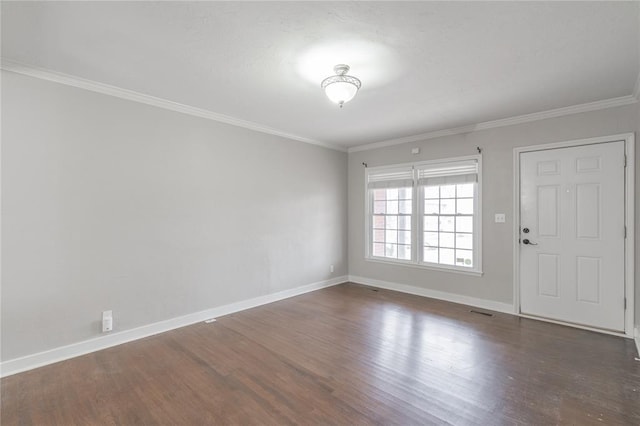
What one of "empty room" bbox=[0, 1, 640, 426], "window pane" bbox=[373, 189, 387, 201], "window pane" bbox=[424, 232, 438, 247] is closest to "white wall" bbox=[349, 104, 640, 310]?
"empty room" bbox=[0, 1, 640, 426]

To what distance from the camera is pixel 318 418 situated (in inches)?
79.7

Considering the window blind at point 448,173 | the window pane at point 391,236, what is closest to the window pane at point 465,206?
the window blind at point 448,173

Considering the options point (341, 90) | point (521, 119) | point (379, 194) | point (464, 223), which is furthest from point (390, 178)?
point (341, 90)

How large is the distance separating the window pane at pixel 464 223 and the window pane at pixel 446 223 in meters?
0.09

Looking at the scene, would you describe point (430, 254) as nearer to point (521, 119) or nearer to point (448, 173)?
point (448, 173)

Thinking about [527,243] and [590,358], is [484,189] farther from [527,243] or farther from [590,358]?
[590,358]

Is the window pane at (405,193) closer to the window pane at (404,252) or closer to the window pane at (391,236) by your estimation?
the window pane at (391,236)

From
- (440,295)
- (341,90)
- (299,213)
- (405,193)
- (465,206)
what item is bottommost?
(440,295)

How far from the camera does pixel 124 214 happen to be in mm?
3230

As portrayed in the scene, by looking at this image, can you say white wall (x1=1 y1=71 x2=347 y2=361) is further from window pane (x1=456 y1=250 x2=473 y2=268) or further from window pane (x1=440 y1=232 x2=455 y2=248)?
window pane (x1=456 y1=250 x2=473 y2=268)

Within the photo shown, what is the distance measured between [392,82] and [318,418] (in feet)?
9.77

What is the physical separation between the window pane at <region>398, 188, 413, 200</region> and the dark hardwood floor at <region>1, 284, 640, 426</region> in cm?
224

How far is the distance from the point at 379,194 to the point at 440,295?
2.08 meters

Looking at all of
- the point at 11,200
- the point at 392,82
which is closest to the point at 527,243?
the point at 392,82
